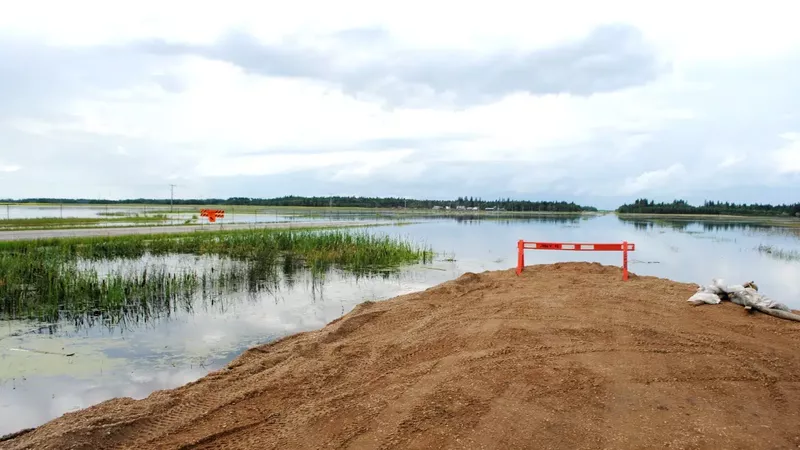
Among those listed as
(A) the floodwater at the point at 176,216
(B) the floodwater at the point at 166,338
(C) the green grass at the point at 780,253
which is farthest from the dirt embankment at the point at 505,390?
(A) the floodwater at the point at 176,216

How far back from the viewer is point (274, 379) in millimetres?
5938

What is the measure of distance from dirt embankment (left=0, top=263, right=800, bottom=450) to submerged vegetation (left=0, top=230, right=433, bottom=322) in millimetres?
6284

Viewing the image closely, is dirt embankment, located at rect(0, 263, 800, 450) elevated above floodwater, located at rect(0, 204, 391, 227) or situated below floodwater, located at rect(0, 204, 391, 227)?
below

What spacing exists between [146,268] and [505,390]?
13.7 m

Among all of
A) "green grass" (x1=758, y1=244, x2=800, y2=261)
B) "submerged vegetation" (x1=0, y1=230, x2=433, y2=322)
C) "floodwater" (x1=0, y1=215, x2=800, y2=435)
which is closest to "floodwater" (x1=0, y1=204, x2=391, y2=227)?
"submerged vegetation" (x1=0, y1=230, x2=433, y2=322)

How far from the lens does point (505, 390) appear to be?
4.98 meters

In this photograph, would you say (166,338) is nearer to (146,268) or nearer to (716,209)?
(146,268)

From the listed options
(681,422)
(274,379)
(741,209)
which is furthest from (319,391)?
(741,209)

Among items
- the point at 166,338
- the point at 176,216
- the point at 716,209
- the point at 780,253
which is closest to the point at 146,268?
the point at 166,338

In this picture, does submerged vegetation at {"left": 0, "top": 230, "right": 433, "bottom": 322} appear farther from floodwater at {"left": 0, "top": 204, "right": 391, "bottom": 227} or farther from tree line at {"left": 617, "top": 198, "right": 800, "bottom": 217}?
tree line at {"left": 617, "top": 198, "right": 800, "bottom": 217}

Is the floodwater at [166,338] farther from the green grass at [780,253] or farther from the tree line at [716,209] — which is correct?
the tree line at [716,209]

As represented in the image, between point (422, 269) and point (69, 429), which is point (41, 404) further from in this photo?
point (422, 269)

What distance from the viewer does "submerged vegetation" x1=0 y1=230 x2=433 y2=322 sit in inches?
444

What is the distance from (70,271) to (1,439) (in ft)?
35.3
